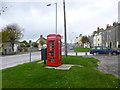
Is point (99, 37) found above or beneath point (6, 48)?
above

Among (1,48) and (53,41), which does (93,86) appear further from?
(1,48)

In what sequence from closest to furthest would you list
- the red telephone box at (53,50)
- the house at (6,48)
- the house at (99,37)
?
the red telephone box at (53,50)
the house at (6,48)
the house at (99,37)

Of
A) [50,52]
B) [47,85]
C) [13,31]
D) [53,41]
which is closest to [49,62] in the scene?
[50,52]

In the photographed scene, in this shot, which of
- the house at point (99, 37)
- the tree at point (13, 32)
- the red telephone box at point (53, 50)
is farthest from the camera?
the house at point (99, 37)

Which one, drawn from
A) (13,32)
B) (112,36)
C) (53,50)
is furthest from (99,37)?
(53,50)

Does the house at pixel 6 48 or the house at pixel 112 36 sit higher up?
the house at pixel 112 36

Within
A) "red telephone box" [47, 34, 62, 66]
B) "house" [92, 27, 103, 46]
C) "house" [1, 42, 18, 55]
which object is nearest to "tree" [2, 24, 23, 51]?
"house" [1, 42, 18, 55]

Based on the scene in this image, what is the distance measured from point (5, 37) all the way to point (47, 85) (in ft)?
98.3

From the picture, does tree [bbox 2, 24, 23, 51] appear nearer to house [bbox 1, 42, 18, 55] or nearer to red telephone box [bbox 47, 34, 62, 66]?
house [bbox 1, 42, 18, 55]

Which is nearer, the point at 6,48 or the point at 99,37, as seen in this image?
the point at 6,48

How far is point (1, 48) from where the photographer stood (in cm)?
3231

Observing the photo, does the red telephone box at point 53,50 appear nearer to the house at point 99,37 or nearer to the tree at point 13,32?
the tree at point 13,32

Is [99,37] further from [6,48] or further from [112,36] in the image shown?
[6,48]

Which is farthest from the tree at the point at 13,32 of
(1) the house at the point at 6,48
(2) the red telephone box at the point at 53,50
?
(2) the red telephone box at the point at 53,50
